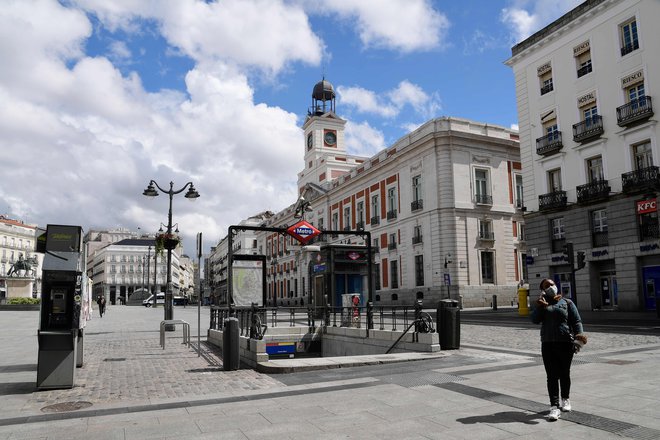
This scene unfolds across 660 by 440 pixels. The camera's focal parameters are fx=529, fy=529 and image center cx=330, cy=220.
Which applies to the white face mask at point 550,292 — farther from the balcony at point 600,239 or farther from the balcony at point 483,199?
the balcony at point 483,199

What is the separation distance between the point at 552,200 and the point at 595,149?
3.85 m

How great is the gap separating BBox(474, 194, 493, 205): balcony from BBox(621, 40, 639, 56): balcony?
17.3 metres

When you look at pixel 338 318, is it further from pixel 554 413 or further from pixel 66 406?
pixel 554 413

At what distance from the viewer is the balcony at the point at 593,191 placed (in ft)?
92.4

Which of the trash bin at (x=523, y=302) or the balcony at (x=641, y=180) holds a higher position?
the balcony at (x=641, y=180)

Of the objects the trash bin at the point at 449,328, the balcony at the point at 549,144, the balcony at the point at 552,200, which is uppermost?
the balcony at the point at 549,144

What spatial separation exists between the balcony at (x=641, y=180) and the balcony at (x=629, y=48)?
21.2 feet

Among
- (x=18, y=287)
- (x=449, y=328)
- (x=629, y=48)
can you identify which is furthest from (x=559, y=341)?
(x=18, y=287)

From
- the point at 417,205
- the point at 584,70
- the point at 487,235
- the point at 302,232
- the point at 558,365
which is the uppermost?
the point at 584,70

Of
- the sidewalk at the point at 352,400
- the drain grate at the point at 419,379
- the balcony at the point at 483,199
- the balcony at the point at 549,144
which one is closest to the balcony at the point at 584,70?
the balcony at the point at 549,144

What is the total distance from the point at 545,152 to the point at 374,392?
27.9 m

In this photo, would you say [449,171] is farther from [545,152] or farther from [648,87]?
[648,87]

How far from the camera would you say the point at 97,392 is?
8.83 meters

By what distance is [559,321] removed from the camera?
6.30 m
